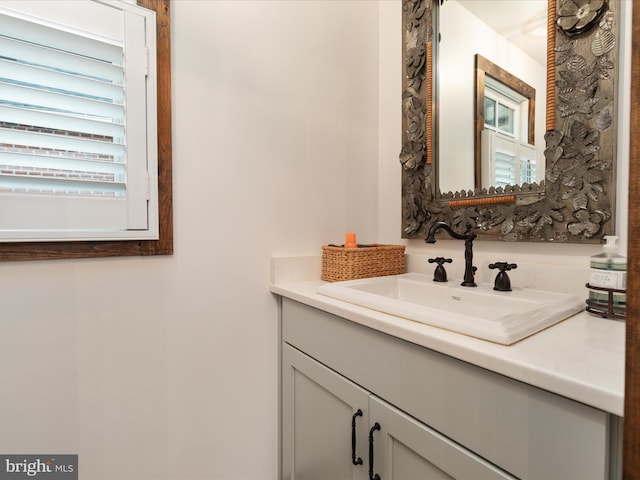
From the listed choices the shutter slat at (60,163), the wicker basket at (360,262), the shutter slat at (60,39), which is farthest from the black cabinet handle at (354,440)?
the shutter slat at (60,39)

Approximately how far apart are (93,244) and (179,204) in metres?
0.26

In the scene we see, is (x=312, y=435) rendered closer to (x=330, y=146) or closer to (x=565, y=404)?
(x=565, y=404)

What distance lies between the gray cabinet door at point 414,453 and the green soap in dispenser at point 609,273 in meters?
0.49

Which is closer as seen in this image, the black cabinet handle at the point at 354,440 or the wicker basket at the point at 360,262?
the black cabinet handle at the point at 354,440

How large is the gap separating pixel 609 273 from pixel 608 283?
0.08 ft

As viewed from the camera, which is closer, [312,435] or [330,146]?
[312,435]

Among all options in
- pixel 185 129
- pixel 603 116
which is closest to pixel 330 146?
pixel 185 129

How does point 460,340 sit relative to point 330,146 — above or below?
below

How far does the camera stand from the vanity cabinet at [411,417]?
1.66ft

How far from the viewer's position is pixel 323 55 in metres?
1.37

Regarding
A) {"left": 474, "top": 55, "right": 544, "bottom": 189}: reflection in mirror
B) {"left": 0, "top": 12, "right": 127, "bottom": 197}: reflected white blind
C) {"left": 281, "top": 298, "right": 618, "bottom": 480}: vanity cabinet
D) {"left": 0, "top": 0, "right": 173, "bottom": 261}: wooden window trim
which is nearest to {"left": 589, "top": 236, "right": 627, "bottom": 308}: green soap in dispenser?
{"left": 474, "top": 55, "right": 544, "bottom": 189}: reflection in mirror

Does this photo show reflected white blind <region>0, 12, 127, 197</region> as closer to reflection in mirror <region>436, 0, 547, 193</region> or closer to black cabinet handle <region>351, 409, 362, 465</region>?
black cabinet handle <region>351, 409, 362, 465</region>

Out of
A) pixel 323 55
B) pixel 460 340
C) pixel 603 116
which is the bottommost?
pixel 460 340

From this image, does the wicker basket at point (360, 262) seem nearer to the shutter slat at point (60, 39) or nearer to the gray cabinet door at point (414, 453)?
the gray cabinet door at point (414, 453)
